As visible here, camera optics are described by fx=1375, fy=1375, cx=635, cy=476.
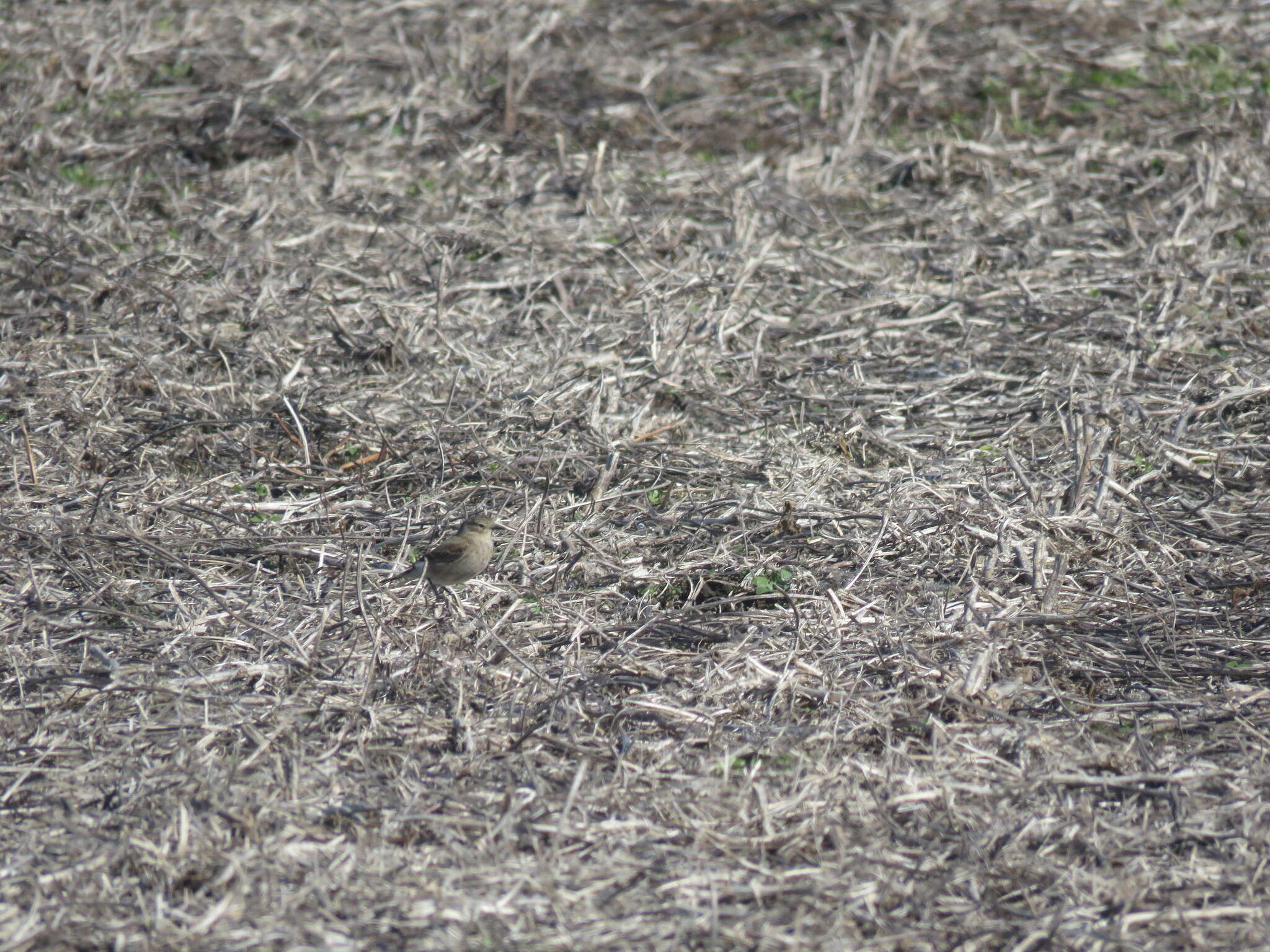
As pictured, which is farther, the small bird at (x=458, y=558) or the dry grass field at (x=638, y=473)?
the small bird at (x=458, y=558)

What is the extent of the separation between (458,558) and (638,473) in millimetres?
1333

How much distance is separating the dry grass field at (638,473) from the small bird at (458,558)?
135 millimetres

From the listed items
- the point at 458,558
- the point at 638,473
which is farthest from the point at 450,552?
the point at 638,473

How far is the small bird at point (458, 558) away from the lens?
5375mm

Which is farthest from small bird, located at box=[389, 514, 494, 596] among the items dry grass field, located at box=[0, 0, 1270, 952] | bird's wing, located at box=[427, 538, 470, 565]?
dry grass field, located at box=[0, 0, 1270, 952]

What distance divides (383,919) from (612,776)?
930mm

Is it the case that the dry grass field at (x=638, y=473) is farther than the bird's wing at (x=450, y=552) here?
No

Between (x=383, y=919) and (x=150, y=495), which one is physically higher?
(x=383, y=919)

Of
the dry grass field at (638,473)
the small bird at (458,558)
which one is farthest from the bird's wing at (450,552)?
the dry grass field at (638,473)

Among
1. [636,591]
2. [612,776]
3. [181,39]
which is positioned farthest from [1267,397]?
[181,39]

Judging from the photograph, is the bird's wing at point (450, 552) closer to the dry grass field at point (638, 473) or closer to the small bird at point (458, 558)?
the small bird at point (458, 558)

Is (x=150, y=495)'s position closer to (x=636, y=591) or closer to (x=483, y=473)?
(x=483, y=473)

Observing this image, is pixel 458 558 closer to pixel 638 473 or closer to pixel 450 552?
pixel 450 552

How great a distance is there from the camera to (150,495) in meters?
6.19
